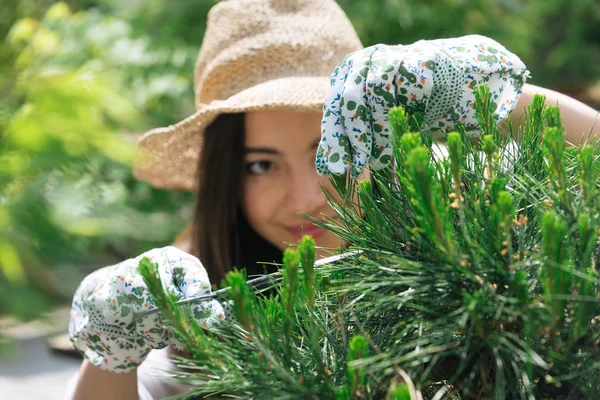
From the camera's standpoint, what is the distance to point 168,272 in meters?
0.80

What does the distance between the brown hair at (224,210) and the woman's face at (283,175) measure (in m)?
0.03

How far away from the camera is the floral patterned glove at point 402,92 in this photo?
701 millimetres

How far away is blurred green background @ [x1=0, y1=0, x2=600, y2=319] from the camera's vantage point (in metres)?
0.61

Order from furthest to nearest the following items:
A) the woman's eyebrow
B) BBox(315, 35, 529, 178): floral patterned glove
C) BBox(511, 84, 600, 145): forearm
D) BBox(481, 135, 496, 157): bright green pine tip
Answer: the woman's eyebrow → BBox(511, 84, 600, 145): forearm → BBox(315, 35, 529, 178): floral patterned glove → BBox(481, 135, 496, 157): bright green pine tip

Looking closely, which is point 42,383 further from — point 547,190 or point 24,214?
point 547,190

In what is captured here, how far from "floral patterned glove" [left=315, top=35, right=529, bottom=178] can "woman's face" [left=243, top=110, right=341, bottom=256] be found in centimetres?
74

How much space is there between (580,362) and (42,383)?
3222 mm

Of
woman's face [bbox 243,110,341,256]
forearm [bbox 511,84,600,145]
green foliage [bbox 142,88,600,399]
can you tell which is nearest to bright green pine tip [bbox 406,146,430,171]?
green foliage [bbox 142,88,600,399]

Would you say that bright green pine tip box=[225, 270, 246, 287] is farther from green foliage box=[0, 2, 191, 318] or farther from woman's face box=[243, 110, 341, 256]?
woman's face box=[243, 110, 341, 256]

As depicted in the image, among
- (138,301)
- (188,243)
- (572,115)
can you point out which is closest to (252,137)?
(188,243)

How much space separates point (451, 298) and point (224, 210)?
1.28m

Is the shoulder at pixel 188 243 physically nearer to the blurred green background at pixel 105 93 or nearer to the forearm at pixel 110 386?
the blurred green background at pixel 105 93

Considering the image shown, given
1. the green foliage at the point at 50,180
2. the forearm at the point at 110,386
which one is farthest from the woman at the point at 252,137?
the green foliage at the point at 50,180

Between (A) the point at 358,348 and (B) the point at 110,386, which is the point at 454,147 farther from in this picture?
(B) the point at 110,386
